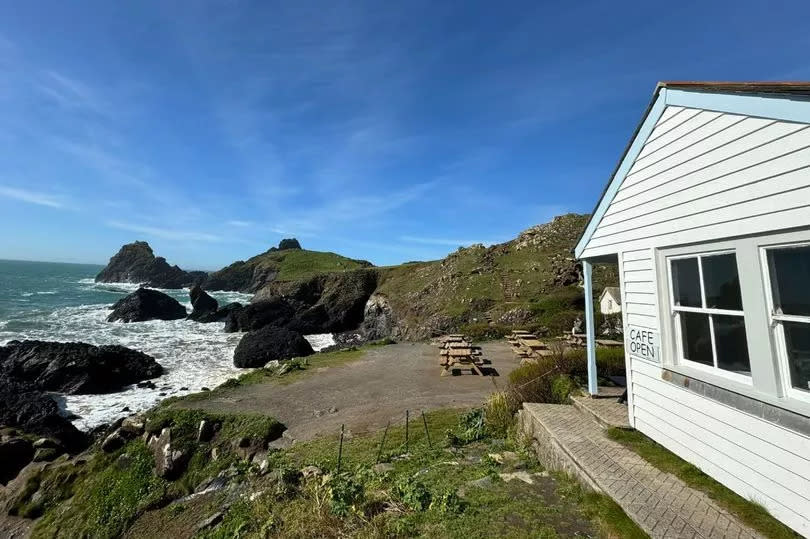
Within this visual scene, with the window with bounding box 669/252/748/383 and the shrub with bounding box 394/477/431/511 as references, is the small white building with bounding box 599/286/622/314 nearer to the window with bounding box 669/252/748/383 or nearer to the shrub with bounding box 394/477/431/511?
the window with bounding box 669/252/748/383

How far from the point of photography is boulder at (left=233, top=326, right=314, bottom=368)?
74.5 feet

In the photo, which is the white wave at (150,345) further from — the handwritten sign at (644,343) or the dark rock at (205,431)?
the handwritten sign at (644,343)

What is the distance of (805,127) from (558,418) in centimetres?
527

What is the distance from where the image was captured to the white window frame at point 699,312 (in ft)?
14.4

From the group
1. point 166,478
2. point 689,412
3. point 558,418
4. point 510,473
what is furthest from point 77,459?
point 689,412

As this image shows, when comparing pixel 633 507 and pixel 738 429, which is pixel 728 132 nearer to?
pixel 738 429

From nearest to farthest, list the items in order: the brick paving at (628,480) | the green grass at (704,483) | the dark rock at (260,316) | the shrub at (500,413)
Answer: the green grass at (704,483), the brick paving at (628,480), the shrub at (500,413), the dark rock at (260,316)

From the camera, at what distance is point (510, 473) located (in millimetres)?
6086

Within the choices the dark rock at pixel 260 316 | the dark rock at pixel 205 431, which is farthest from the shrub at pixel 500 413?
the dark rock at pixel 260 316

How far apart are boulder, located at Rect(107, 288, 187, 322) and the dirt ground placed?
115 feet

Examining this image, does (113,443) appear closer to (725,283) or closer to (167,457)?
(167,457)

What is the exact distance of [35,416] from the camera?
1472 cm

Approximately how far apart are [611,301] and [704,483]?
18385mm

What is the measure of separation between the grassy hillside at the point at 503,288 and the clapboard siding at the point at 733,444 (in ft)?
55.6
